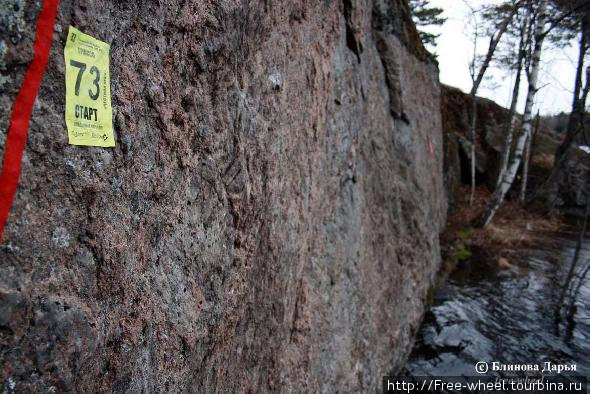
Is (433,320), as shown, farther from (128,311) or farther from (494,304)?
(128,311)

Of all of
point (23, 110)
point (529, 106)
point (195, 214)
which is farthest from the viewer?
point (529, 106)

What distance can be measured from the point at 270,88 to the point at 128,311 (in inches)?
59.6

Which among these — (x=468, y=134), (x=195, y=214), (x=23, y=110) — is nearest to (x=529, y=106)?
(x=468, y=134)

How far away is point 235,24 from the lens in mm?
2029

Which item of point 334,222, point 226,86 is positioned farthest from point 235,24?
point 334,222

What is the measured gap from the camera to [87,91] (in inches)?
50.4

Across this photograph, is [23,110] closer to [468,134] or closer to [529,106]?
[529,106]

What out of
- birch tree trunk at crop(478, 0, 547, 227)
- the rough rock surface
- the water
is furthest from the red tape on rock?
the rough rock surface

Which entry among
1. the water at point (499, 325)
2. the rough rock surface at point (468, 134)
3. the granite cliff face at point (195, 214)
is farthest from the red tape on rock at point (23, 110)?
the rough rock surface at point (468, 134)

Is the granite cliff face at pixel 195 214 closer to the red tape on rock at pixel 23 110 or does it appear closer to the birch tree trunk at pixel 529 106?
the red tape on rock at pixel 23 110

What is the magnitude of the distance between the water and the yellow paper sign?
4.78m

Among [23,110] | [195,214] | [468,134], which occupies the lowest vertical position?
[195,214]

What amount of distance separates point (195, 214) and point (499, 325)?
597 centimetres

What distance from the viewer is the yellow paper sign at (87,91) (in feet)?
4.03
